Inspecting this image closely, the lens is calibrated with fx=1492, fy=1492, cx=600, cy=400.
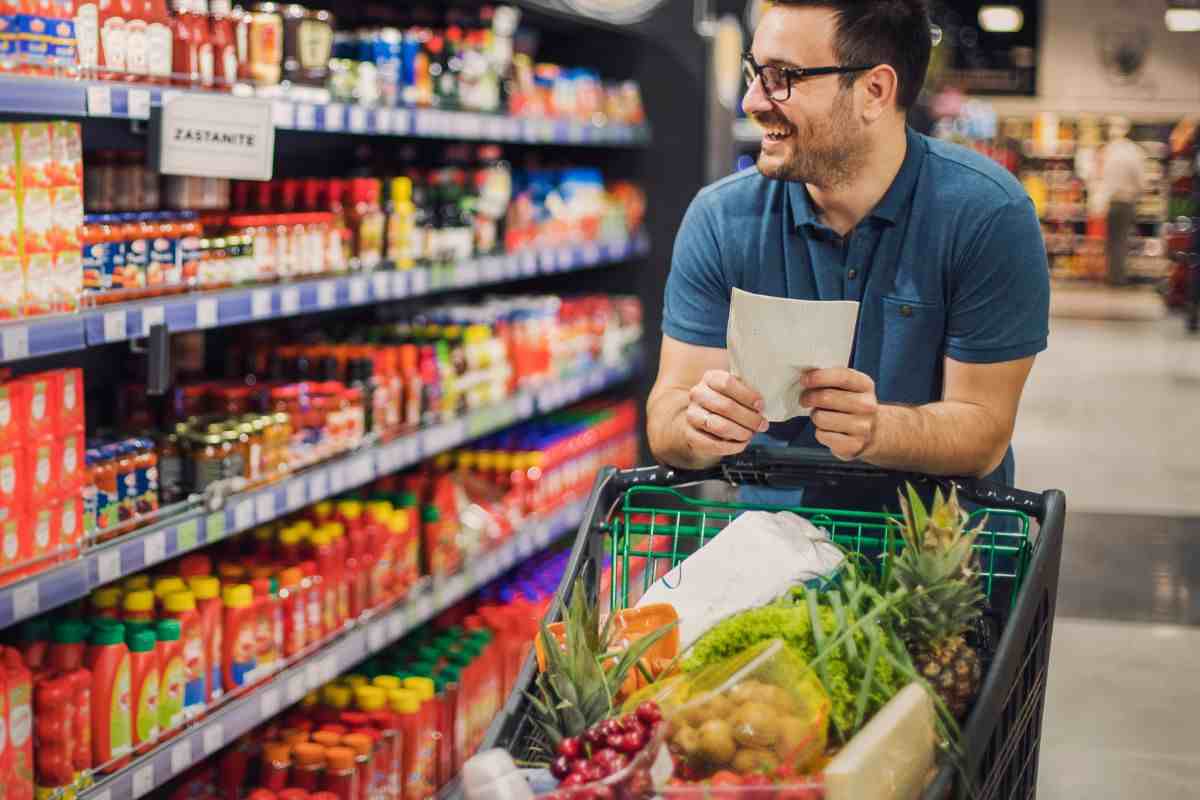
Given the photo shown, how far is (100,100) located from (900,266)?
149cm

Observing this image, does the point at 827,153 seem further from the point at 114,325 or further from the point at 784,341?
the point at 114,325

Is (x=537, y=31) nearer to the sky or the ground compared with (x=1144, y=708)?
nearer to the sky

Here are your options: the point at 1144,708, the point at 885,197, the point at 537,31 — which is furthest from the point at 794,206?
the point at 537,31

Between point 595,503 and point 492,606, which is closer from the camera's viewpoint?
point 595,503

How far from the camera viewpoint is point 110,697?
2809mm

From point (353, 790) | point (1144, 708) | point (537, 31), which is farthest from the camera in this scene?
point (537, 31)

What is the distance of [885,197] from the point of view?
226cm

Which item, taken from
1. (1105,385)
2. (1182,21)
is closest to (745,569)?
(1105,385)

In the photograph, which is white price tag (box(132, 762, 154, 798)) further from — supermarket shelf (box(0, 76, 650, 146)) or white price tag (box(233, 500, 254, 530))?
supermarket shelf (box(0, 76, 650, 146))

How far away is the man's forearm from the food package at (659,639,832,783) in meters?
0.49

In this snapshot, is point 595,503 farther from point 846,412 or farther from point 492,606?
point 492,606

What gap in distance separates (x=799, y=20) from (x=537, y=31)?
4.15m

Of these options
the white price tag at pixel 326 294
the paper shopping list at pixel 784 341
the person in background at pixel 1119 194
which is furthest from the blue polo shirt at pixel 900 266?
the person in background at pixel 1119 194

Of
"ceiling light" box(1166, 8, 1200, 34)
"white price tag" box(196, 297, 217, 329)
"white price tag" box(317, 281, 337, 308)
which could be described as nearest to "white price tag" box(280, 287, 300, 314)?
"white price tag" box(317, 281, 337, 308)
